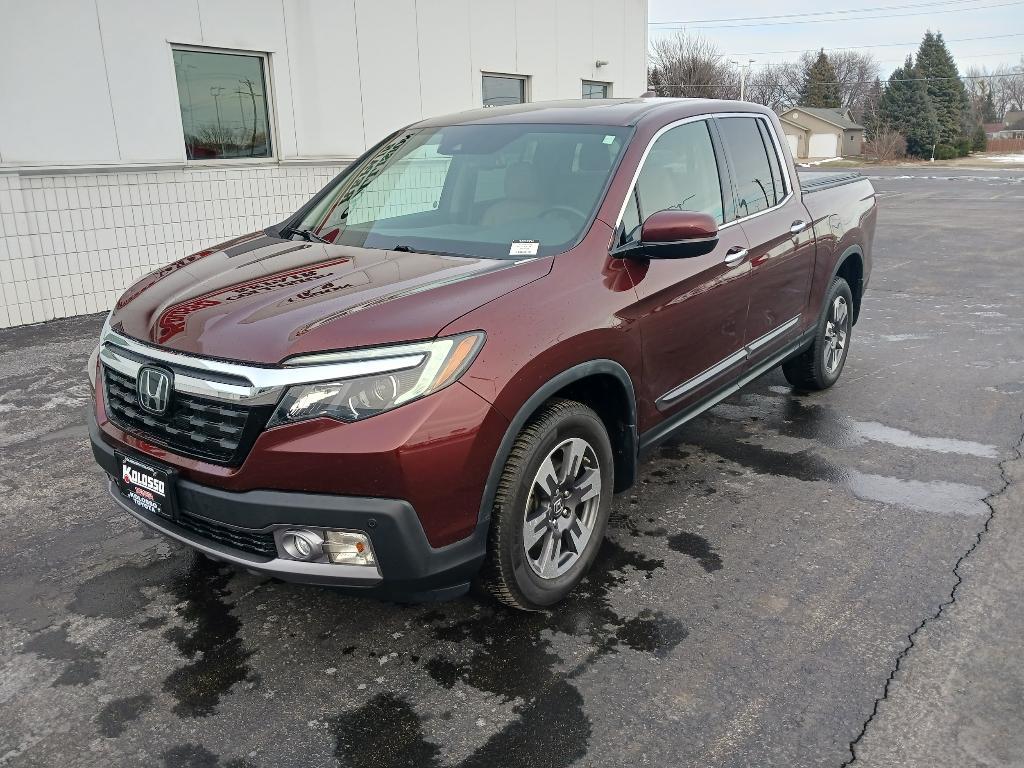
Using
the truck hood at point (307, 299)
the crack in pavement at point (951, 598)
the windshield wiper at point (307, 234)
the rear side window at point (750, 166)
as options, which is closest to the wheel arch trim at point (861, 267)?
the rear side window at point (750, 166)

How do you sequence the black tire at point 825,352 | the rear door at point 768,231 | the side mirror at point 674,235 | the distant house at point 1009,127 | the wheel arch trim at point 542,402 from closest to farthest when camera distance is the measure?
the wheel arch trim at point 542,402, the side mirror at point 674,235, the rear door at point 768,231, the black tire at point 825,352, the distant house at point 1009,127

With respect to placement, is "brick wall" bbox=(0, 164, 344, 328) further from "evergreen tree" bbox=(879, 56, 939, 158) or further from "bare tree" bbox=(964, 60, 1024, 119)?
"bare tree" bbox=(964, 60, 1024, 119)

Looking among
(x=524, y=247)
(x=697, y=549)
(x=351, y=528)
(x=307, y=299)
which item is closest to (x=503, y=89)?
(x=524, y=247)

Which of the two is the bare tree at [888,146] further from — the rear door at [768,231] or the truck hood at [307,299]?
the truck hood at [307,299]

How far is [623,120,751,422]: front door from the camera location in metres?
3.55

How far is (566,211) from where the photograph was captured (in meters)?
3.50

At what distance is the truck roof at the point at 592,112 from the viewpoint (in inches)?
154

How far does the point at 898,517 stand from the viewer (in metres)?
4.03

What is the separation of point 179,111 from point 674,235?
757 centimetres

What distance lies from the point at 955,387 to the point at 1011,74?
139 metres

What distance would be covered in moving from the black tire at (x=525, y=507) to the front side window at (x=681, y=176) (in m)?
0.87

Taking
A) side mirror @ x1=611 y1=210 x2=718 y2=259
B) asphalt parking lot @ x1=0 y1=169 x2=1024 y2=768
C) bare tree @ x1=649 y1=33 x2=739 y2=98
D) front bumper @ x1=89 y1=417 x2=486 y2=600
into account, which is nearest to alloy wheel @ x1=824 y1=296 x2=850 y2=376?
asphalt parking lot @ x1=0 y1=169 x2=1024 y2=768

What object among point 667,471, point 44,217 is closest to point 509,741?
point 667,471

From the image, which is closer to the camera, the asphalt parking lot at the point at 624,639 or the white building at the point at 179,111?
the asphalt parking lot at the point at 624,639
